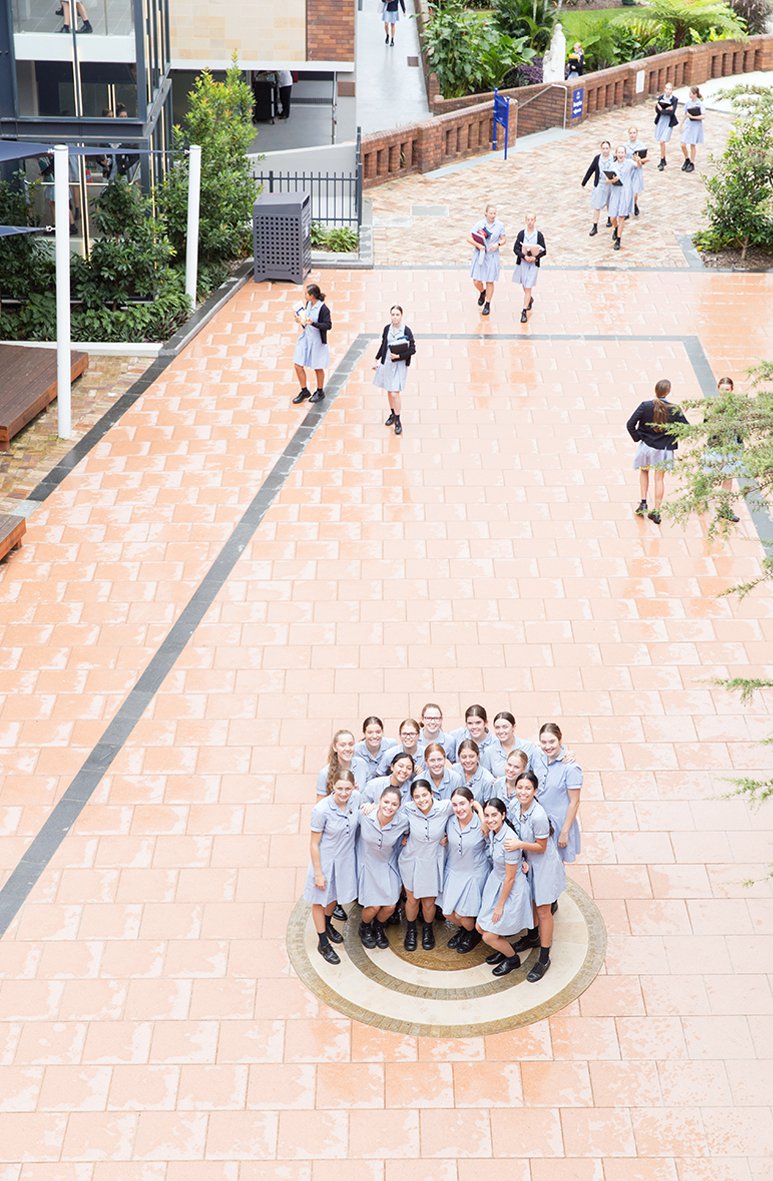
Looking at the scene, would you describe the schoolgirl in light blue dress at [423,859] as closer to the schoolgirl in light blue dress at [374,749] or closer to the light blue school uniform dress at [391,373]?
the schoolgirl in light blue dress at [374,749]

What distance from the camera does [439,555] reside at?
46.0ft

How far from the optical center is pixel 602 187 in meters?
22.5

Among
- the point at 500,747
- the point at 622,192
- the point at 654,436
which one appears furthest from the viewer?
the point at 622,192

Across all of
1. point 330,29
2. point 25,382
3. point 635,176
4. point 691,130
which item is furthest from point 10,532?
point 691,130

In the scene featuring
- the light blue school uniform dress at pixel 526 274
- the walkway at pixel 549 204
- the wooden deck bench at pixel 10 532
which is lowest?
the wooden deck bench at pixel 10 532

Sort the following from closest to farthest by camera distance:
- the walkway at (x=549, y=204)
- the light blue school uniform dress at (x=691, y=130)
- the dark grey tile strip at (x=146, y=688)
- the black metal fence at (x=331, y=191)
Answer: the dark grey tile strip at (x=146, y=688)
the walkway at (x=549, y=204)
the black metal fence at (x=331, y=191)
the light blue school uniform dress at (x=691, y=130)

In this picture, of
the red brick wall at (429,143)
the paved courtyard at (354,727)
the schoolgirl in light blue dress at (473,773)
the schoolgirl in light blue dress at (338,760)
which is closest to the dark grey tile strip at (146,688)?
the paved courtyard at (354,727)

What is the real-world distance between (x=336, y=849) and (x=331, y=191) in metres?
19.5

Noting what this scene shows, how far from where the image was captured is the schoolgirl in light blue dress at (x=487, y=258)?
61.7ft

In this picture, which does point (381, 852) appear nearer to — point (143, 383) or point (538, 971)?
point (538, 971)

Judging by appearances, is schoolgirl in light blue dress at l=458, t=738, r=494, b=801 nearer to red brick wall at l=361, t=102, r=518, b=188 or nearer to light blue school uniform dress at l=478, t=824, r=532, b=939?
light blue school uniform dress at l=478, t=824, r=532, b=939

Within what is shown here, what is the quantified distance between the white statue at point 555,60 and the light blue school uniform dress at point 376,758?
25441 millimetres

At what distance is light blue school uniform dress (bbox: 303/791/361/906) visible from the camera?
8.82 metres

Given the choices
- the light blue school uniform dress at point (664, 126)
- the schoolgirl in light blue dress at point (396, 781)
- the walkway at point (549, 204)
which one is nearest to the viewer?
the schoolgirl in light blue dress at point (396, 781)
